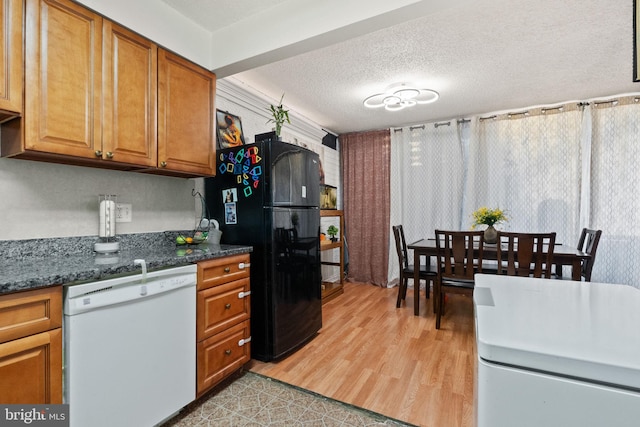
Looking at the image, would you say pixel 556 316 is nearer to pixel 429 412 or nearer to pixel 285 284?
pixel 429 412

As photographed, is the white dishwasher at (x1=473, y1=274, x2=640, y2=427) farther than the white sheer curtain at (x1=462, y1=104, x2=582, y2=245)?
No

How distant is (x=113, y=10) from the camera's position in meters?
1.63

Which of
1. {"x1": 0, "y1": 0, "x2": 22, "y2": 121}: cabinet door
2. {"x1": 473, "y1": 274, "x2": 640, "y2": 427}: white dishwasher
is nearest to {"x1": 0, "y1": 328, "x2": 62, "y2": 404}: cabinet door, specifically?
{"x1": 0, "y1": 0, "x2": 22, "y2": 121}: cabinet door

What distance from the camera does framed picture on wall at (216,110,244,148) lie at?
2611 mm

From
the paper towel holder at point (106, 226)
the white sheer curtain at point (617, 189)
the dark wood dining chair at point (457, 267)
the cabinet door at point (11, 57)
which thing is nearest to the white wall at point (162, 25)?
the cabinet door at point (11, 57)

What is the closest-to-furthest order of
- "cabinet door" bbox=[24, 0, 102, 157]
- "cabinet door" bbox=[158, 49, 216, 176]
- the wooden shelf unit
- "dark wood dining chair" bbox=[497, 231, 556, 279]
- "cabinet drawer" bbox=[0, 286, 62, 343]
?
"cabinet drawer" bbox=[0, 286, 62, 343]
"cabinet door" bbox=[24, 0, 102, 157]
"cabinet door" bbox=[158, 49, 216, 176]
"dark wood dining chair" bbox=[497, 231, 556, 279]
the wooden shelf unit

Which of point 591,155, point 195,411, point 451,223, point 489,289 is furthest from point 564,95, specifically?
point 195,411

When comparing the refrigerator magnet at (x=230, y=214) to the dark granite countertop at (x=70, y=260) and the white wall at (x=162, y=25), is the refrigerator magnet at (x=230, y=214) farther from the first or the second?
the white wall at (x=162, y=25)

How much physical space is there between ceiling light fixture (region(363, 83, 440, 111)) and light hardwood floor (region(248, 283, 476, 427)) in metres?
2.30

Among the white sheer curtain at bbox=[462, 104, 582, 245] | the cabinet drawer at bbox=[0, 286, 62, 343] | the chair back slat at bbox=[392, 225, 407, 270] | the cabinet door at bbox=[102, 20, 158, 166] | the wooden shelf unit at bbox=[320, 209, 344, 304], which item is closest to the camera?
the cabinet drawer at bbox=[0, 286, 62, 343]

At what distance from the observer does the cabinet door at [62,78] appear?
4.40 ft

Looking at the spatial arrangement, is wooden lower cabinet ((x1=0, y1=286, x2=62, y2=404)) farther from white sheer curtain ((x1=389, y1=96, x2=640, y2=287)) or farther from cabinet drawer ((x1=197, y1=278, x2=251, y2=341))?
white sheer curtain ((x1=389, y1=96, x2=640, y2=287))

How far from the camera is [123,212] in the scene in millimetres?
1955

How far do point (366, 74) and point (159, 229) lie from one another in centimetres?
225
